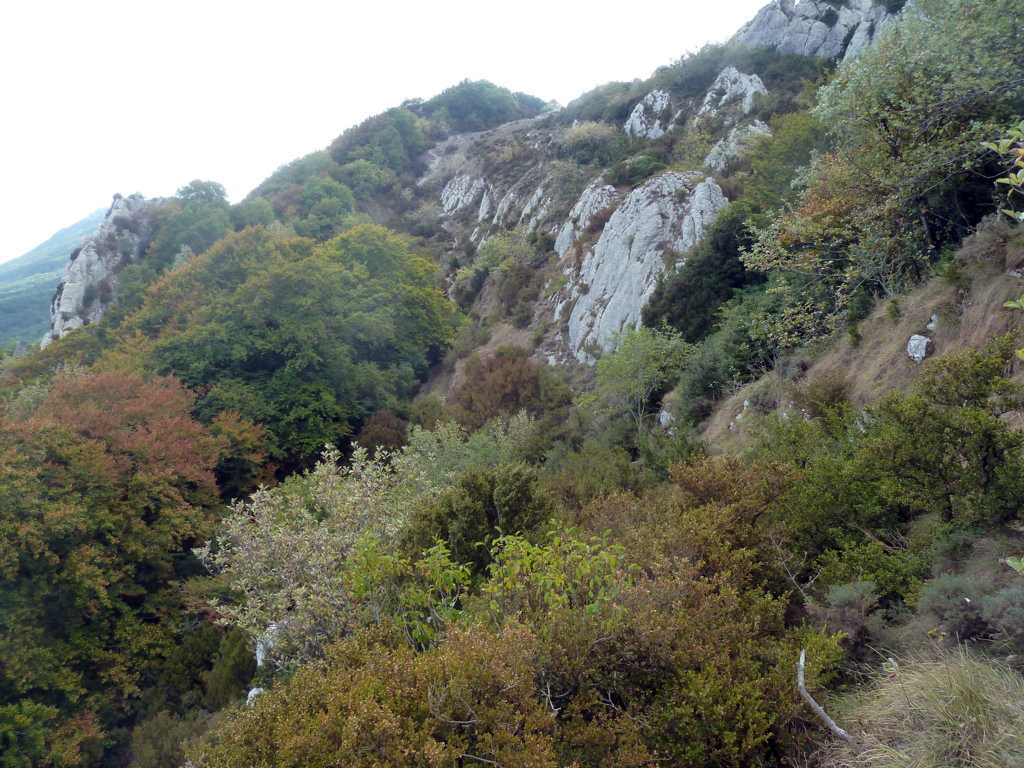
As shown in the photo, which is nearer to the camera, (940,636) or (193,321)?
(940,636)

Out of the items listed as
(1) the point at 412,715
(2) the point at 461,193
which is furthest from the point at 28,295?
(1) the point at 412,715

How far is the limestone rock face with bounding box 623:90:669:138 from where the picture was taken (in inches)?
1191

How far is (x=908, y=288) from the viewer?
342 inches

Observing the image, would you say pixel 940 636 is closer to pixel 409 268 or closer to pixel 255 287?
pixel 255 287

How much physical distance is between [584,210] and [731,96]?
10553 mm

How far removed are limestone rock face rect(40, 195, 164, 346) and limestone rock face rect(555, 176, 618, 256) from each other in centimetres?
2858

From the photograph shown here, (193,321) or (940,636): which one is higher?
(193,321)

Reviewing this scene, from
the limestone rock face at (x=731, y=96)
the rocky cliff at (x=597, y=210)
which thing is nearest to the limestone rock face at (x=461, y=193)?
the rocky cliff at (x=597, y=210)

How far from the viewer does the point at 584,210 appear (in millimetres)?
24422

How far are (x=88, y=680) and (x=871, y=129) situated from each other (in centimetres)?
1850

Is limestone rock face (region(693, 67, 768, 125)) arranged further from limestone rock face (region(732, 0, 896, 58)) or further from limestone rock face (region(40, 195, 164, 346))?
limestone rock face (region(40, 195, 164, 346))

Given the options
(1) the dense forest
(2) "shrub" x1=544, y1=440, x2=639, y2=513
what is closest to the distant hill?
(1) the dense forest

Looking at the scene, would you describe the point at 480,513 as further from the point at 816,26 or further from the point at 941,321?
the point at 816,26

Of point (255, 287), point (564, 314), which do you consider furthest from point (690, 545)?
point (255, 287)
